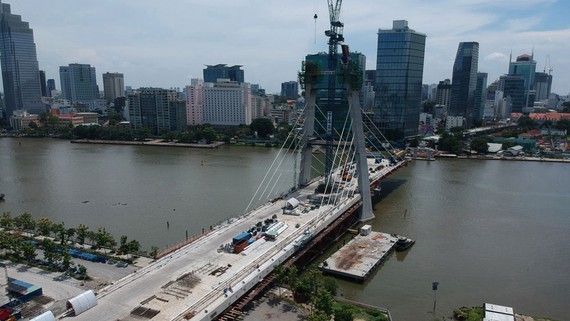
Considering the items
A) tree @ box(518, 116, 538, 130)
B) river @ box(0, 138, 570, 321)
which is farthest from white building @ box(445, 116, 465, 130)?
Result: river @ box(0, 138, 570, 321)

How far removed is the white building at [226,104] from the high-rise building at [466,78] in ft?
222

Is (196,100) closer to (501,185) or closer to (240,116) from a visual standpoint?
(240,116)

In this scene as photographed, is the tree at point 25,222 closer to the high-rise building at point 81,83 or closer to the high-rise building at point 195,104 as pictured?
the high-rise building at point 195,104

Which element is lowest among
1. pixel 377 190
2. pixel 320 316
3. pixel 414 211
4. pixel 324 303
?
pixel 414 211

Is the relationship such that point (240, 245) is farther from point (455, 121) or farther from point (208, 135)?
point (455, 121)

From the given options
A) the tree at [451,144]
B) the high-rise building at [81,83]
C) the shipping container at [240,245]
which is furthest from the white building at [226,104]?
the high-rise building at [81,83]

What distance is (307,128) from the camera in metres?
34.2

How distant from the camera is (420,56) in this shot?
255 ft

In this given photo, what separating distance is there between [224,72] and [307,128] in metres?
Answer: 136

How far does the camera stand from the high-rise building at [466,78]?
4680 inches

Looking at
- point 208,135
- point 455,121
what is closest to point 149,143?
point 208,135

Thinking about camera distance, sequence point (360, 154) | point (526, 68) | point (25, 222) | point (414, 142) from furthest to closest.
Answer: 1. point (526, 68)
2. point (414, 142)
3. point (360, 154)
4. point (25, 222)

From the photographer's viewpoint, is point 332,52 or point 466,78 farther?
point 466,78

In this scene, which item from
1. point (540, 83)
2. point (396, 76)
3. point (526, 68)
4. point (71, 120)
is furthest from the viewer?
point (540, 83)
